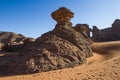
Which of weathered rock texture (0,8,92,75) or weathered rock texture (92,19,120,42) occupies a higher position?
weathered rock texture (92,19,120,42)

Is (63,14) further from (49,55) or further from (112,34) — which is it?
(112,34)

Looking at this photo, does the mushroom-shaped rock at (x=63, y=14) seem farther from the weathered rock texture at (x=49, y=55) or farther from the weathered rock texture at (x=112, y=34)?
the weathered rock texture at (x=112, y=34)

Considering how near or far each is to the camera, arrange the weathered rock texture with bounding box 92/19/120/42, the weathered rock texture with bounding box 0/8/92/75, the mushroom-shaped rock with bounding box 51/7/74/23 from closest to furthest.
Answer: the weathered rock texture with bounding box 0/8/92/75
the mushroom-shaped rock with bounding box 51/7/74/23
the weathered rock texture with bounding box 92/19/120/42

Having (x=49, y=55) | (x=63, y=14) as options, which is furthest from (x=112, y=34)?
(x=49, y=55)

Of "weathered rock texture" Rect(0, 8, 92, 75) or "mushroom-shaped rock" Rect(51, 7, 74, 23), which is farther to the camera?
"mushroom-shaped rock" Rect(51, 7, 74, 23)

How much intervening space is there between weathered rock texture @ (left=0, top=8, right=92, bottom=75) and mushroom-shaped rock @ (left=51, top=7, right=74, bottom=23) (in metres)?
4.75

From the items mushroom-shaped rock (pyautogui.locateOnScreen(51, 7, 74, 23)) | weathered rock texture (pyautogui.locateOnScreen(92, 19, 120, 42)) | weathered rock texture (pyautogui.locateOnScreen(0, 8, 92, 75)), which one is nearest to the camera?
weathered rock texture (pyautogui.locateOnScreen(0, 8, 92, 75))

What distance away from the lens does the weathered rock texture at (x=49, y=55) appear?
14.5m

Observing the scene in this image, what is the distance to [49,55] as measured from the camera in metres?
15.5

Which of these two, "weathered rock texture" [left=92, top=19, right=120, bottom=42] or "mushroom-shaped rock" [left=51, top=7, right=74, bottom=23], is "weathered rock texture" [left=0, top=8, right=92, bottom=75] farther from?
"weathered rock texture" [left=92, top=19, right=120, bottom=42]

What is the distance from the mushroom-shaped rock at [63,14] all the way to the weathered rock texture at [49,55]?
475 centimetres

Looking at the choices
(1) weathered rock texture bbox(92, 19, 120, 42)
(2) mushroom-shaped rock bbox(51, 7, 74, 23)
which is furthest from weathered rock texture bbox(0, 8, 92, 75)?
(1) weathered rock texture bbox(92, 19, 120, 42)

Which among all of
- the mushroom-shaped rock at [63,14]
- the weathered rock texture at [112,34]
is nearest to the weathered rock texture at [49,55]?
the mushroom-shaped rock at [63,14]

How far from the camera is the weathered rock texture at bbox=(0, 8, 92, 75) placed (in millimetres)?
14498
